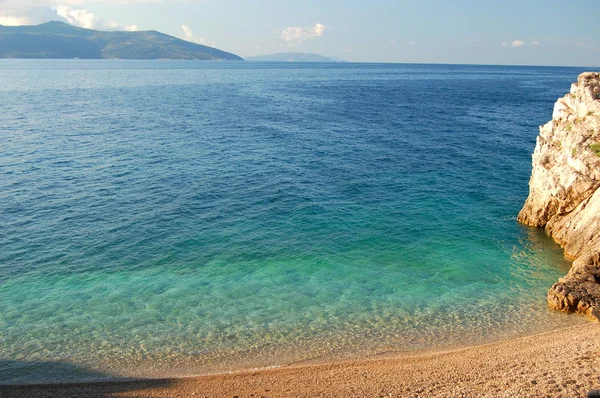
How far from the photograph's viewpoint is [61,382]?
22.5 metres

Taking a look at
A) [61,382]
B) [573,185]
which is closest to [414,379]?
[61,382]

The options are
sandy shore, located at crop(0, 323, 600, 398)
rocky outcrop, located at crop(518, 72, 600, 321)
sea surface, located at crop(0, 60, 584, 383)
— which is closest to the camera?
sandy shore, located at crop(0, 323, 600, 398)

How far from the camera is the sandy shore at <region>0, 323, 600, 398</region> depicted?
21.2 meters

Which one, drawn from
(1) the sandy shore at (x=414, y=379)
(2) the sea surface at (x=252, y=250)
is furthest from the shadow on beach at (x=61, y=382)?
(2) the sea surface at (x=252, y=250)

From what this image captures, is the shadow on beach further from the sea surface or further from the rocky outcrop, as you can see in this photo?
the rocky outcrop

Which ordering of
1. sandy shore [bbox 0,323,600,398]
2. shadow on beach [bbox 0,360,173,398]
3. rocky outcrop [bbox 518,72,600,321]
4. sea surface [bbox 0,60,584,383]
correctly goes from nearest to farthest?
sandy shore [bbox 0,323,600,398], shadow on beach [bbox 0,360,173,398], sea surface [bbox 0,60,584,383], rocky outcrop [bbox 518,72,600,321]

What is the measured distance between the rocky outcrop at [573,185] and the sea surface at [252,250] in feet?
5.09

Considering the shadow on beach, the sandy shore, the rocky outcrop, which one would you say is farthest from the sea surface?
the rocky outcrop

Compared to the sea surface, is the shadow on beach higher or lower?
lower

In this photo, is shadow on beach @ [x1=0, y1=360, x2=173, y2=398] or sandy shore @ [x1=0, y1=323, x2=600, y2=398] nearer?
sandy shore @ [x1=0, y1=323, x2=600, y2=398]

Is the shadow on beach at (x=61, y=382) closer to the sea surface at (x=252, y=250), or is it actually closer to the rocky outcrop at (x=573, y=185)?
the sea surface at (x=252, y=250)

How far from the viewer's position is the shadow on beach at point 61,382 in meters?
21.7

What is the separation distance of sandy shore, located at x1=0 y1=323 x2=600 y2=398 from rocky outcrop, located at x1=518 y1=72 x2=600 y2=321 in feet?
24.1

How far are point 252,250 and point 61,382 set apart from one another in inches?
695
